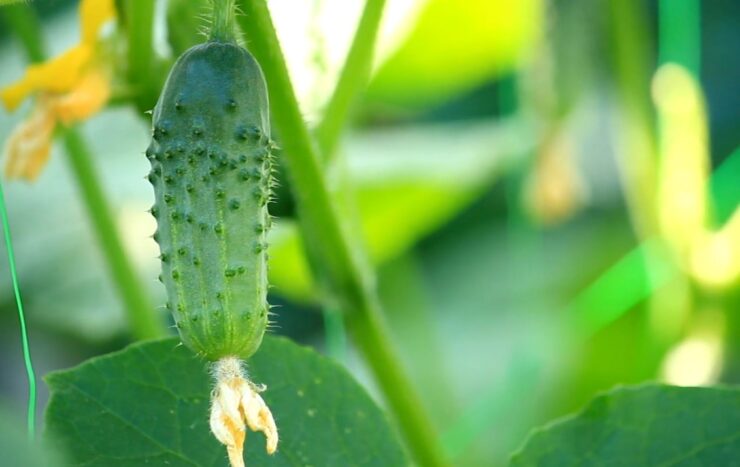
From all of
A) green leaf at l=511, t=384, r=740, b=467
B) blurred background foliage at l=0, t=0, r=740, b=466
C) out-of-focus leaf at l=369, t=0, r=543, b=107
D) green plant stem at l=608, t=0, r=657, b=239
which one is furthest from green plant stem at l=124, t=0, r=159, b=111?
out-of-focus leaf at l=369, t=0, r=543, b=107

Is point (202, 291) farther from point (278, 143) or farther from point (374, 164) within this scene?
point (374, 164)

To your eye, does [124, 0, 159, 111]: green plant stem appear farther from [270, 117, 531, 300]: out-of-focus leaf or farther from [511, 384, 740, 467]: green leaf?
[270, 117, 531, 300]: out-of-focus leaf

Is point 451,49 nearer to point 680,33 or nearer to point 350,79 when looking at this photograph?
point 680,33

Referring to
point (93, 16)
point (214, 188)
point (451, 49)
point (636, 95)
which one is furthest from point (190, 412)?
point (451, 49)

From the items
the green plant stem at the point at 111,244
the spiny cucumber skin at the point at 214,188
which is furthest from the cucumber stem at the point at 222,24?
the green plant stem at the point at 111,244

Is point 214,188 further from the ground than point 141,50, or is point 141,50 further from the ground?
point 141,50

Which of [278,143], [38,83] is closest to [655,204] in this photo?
Result: [278,143]
